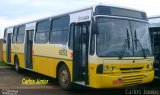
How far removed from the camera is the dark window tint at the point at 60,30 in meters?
12.0

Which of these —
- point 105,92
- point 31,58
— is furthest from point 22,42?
point 105,92

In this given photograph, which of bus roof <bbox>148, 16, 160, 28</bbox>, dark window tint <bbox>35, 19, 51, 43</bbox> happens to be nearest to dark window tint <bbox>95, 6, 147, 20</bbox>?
bus roof <bbox>148, 16, 160, 28</bbox>

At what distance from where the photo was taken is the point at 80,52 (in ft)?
35.7

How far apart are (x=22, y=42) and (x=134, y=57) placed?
341 inches

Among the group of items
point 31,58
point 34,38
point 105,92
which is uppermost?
point 34,38

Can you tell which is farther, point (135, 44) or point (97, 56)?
point (135, 44)

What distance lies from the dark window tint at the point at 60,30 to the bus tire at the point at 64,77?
99 centimetres

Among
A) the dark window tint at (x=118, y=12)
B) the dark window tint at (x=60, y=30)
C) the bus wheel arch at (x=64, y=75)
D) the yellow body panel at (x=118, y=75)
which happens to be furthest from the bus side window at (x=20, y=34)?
the yellow body panel at (x=118, y=75)

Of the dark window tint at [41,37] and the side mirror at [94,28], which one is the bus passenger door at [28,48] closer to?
the dark window tint at [41,37]

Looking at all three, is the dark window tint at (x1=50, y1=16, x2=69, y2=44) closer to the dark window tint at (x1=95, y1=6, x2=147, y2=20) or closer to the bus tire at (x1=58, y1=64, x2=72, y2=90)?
the bus tire at (x1=58, y1=64, x2=72, y2=90)

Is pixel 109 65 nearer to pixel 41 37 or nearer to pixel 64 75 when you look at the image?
pixel 64 75

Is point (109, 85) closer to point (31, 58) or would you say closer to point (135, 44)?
point (135, 44)

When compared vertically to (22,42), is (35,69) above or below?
below

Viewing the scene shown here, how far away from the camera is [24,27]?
17.4 m
